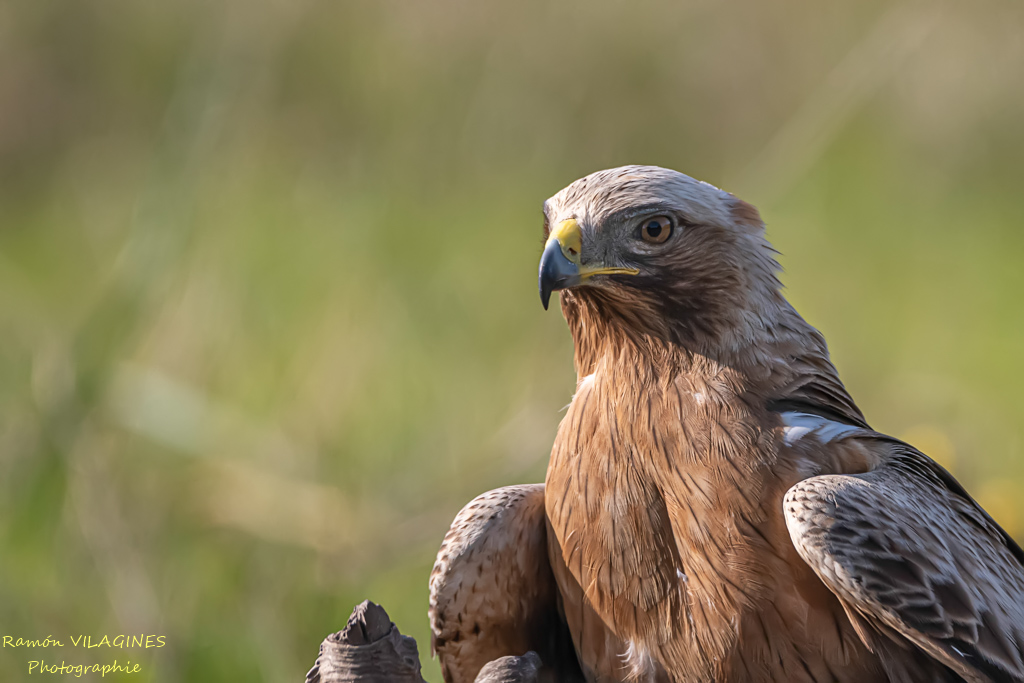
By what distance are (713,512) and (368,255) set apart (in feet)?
13.2

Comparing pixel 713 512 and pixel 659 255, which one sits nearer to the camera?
pixel 713 512

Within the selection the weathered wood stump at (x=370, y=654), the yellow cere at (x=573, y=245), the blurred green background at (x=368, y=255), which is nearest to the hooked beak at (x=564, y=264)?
the yellow cere at (x=573, y=245)

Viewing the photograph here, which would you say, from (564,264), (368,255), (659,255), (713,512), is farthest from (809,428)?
(368,255)

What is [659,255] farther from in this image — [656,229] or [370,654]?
[370,654]

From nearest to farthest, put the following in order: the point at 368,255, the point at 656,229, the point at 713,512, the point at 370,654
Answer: the point at 370,654 < the point at 713,512 < the point at 656,229 < the point at 368,255

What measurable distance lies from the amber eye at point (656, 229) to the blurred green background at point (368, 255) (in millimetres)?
1901

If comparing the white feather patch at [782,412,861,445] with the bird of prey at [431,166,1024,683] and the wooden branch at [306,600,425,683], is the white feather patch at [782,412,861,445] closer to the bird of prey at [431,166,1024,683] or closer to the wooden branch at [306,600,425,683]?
the bird of prey at [431,166,1024,683]

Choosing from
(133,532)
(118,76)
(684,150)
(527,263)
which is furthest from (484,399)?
(118,76)

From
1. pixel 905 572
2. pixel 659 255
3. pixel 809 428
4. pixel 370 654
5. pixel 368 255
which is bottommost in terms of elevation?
pixel 905 572

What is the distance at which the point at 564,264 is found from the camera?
2.39m

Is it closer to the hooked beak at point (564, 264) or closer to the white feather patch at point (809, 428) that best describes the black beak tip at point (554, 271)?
the hooked beak at point (564, 264)

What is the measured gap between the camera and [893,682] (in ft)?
7.42

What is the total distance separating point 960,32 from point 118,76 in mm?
5709

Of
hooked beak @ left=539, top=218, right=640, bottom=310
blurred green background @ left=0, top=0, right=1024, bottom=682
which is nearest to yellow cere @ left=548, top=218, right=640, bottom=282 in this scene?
hooked beak @ left=539, top=218, right=640, bottom=310
